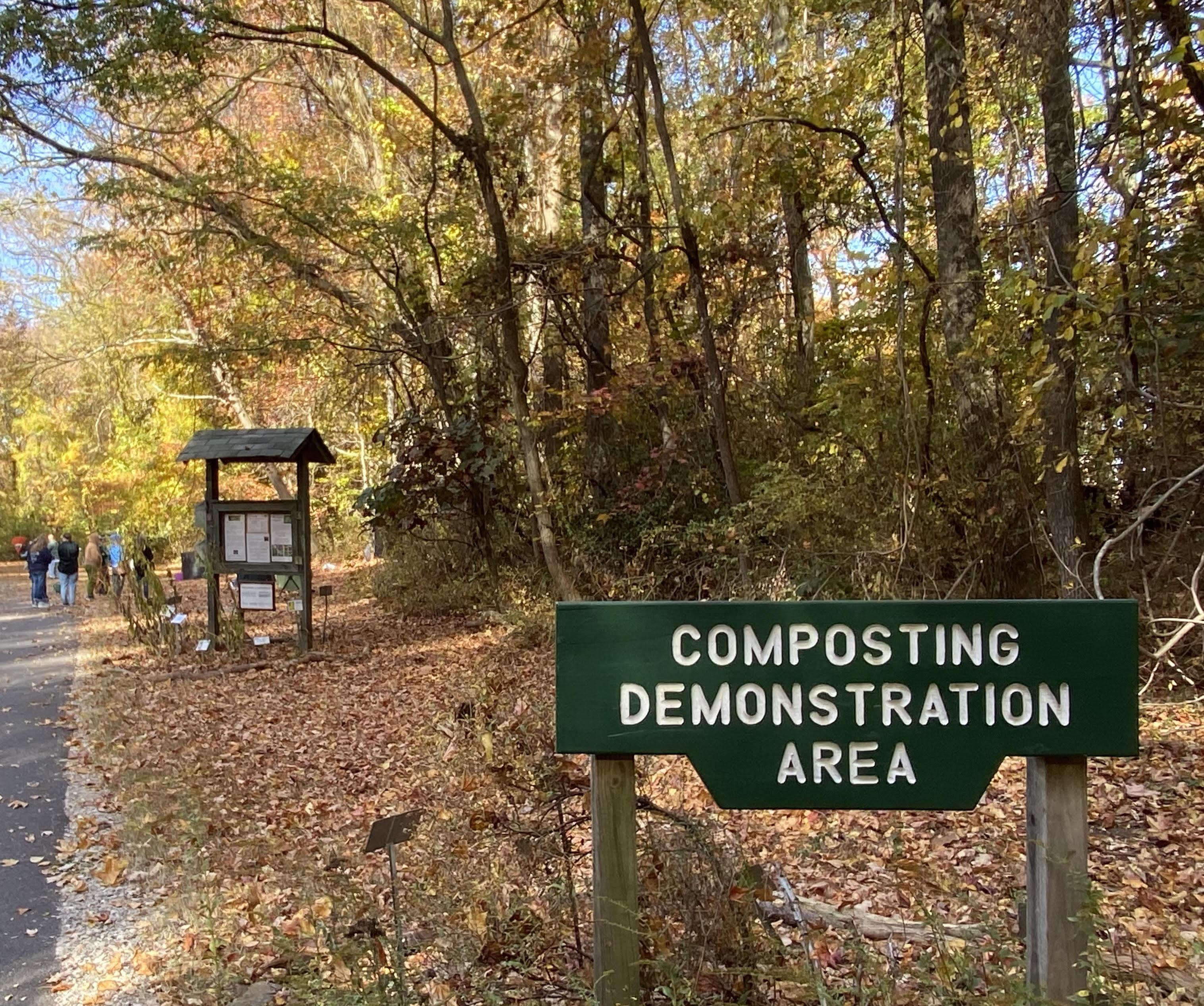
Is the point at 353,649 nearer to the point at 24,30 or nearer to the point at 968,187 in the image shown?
the point at 24,30

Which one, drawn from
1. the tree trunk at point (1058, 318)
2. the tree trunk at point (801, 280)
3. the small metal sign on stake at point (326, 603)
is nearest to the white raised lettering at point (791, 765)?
the tree trunk at point (1058, 318)

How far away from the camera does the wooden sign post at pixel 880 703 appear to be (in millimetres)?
2369

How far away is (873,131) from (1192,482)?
566cm

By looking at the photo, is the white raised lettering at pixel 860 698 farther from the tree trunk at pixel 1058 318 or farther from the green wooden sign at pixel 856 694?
the tree trunk at pixel 1058 318

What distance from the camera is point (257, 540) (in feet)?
38.8

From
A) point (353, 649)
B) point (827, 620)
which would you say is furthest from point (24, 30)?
point (827, 620)

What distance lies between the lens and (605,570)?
12078mm

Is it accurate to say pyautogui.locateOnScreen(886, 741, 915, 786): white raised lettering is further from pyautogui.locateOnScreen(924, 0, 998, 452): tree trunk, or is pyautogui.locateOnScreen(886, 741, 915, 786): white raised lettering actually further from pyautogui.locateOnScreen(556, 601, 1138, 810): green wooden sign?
pyautogui.locateOnScreen(924, 0, 998, 452): tree trunk

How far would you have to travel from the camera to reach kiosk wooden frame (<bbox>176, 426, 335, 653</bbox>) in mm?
11570

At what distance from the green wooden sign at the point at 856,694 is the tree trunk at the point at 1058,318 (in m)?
4.40

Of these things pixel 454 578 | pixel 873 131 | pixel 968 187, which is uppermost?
pixel 873 131

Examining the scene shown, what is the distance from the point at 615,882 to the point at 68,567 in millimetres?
19332

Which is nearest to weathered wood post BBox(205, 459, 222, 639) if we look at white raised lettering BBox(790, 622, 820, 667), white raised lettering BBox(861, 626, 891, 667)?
white raised lettering BBox(790, 622, 820, 667)

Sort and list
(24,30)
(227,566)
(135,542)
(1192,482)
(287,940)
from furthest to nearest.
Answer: (135,542) < (227,566) < (24,30) < (1192,482) < (287,940)
